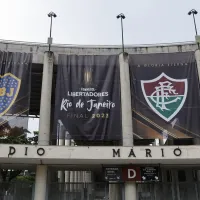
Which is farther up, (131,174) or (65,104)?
(65,104)

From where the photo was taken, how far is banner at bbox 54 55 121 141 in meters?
18.3

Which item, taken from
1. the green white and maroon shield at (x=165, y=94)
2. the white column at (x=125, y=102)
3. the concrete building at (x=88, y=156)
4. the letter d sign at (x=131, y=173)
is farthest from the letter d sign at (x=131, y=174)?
the green white and maroon shield at (x=165, y=94)

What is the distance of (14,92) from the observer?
62.1 feet

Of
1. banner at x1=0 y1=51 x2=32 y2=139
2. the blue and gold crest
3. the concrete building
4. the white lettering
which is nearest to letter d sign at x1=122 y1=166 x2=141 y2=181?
the concrete building

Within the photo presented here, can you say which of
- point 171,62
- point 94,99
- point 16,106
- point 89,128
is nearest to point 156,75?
point 171,62

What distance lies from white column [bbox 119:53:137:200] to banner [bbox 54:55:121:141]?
0.44 meters

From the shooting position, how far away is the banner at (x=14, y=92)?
1817 centimetres

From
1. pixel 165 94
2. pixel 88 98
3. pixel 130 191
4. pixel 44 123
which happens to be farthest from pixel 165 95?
pixel 44 123

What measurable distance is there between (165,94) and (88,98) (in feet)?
16.8

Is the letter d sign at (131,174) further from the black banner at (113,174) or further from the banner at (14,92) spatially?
the banner at (14,92)

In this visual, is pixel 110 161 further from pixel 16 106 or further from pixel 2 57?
pixel 2 57

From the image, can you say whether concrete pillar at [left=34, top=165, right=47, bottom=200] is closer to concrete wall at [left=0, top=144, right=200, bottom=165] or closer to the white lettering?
concrete wall at [left=0, top=144, right=200, bottom=165]

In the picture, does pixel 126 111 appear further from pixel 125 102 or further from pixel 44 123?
pixel 44 123

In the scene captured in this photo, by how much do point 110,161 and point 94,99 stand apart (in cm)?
426
